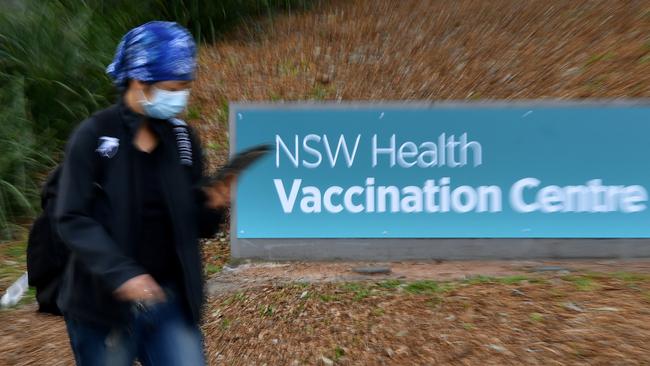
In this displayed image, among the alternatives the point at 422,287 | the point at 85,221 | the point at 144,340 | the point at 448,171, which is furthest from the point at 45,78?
the point at 85,221

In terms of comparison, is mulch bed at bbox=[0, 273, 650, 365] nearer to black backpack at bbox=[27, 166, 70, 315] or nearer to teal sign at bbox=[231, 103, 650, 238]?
teal sign at bbox=[231, 103, 650, 238]

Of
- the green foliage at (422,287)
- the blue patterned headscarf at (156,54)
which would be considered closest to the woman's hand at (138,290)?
the blue patterned headscarf at (156,54)

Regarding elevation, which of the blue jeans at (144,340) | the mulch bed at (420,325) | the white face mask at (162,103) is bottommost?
the mulch bed at (420,325)

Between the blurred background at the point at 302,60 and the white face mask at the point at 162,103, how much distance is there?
4038 mm

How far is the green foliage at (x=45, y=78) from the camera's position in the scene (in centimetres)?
780

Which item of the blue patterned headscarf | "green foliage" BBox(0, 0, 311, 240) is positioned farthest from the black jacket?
"green foliage" BBox(0, 0, 311, 240)

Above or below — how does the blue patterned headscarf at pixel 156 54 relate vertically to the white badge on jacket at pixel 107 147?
above

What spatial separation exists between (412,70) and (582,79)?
6.34ft

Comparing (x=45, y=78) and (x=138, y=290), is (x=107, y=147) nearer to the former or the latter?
(x=138, y=290)

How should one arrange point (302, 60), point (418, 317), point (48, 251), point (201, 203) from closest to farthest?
point (48, 251)
point (201, 203)
point (418, 317)
point (302, 60)

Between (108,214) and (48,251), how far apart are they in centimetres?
30

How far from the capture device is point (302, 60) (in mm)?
9367

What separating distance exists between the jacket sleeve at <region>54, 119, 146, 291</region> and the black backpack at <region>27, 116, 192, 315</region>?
129mm

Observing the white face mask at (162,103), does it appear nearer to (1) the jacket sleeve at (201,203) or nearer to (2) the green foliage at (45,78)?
(1) the jacket sleeve at (201,203)
